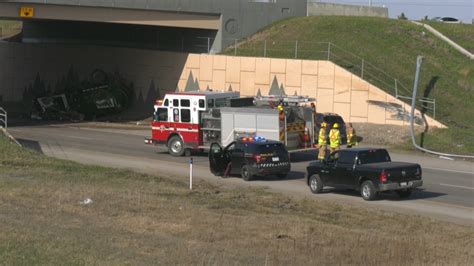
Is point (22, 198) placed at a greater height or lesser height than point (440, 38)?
lesser

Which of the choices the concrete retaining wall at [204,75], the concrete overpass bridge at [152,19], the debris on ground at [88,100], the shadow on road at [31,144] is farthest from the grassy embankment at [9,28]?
the shadow on road at [31,144]

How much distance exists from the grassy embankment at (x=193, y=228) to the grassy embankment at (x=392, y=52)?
21.4 meters

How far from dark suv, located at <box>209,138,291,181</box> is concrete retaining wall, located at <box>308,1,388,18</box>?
33828mm

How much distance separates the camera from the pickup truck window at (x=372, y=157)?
25.1 meters

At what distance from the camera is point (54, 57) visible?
65.4 m

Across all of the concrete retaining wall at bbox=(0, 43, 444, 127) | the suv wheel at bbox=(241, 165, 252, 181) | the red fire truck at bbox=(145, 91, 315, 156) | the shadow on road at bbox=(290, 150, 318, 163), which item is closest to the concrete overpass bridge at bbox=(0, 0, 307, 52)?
the concrete retaining wall at bbox=(0, 43, 444, 127)

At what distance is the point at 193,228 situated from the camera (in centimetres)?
1730

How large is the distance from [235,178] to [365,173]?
6.64 meters

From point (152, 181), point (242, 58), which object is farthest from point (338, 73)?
point (152, 181)

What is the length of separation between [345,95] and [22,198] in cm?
2818

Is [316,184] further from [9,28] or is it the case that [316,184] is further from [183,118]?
[9,28]

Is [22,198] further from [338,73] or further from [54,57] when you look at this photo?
[54,57]

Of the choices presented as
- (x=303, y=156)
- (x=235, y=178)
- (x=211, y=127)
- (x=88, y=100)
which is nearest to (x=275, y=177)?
(x=235, y=178)

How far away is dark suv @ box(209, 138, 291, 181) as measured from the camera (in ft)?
94.5
